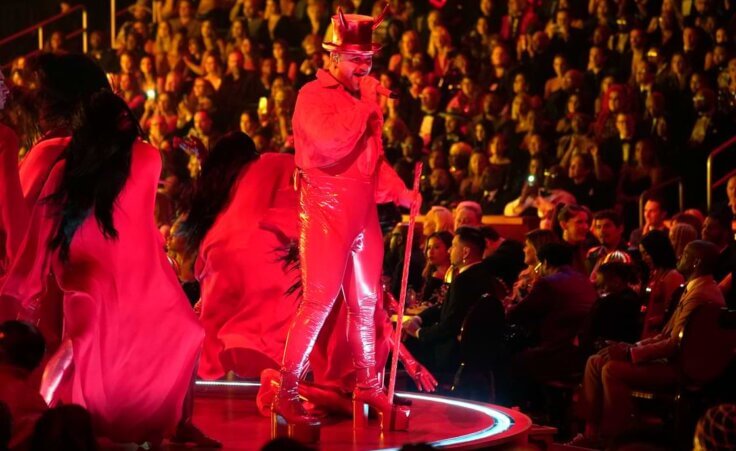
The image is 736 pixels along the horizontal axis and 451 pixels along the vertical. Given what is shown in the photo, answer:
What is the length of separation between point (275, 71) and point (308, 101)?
357 inches

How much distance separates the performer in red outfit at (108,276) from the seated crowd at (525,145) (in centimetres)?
31

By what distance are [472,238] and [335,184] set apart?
80.8 inches

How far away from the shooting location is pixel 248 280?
7941 millimetres

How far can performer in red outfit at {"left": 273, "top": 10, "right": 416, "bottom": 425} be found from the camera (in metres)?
6.37

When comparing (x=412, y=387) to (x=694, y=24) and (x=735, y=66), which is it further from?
(x=694, y=24)

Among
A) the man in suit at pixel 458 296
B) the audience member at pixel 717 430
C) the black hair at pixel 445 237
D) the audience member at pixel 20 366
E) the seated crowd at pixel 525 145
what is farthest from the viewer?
→ the black hair at pixel 445 237

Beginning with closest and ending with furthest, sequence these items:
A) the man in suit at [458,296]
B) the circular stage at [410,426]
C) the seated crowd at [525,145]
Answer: the circular stage at [410,426] < the seated crowd at [525,145] < the man in suit at [458,296]

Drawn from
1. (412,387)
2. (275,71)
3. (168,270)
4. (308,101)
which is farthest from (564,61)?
(168,270)

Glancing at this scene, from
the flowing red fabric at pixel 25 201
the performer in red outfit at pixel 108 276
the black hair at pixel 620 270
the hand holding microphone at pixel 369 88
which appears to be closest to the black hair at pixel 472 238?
the black hair at pixel 620 270

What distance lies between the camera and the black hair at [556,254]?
338 inches

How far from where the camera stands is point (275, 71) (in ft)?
50.5

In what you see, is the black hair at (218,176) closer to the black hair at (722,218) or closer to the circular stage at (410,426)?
the circular stage at (410,426)

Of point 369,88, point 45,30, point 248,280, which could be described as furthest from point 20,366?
point 45,30

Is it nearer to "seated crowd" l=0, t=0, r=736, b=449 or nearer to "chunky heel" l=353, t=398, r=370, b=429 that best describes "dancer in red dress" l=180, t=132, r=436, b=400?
"seated crowd" l=0, t=0, r=736, b=449
